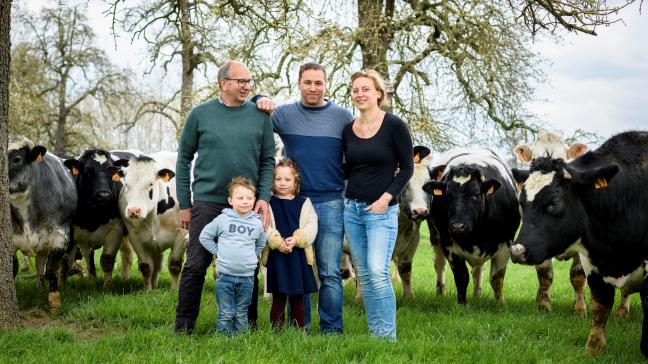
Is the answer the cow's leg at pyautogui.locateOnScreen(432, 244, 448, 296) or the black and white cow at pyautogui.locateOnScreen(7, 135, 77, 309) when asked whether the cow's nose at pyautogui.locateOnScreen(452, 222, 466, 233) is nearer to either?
the cow's leg at pyautogui.locateOnScreen(432, 244, 448, 296)

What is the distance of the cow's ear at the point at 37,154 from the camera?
288 inches

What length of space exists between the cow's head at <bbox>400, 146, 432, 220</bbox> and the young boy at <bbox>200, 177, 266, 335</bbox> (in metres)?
2.61

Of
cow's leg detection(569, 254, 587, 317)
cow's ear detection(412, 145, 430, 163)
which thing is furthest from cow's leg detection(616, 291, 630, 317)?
cow's ear detection(412, 145, 430, 163)

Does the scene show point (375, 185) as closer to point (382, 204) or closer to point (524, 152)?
point (382, 204)

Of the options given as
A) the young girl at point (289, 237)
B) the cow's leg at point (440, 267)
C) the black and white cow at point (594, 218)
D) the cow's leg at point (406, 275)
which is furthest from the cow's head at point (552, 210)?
Answer: the cow's leg at point (440, 267)

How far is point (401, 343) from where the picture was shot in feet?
17.5

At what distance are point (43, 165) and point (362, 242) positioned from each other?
434 centimetres

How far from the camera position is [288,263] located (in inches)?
222

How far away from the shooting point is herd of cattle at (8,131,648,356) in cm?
552

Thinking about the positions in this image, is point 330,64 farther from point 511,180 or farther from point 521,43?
point 511,180

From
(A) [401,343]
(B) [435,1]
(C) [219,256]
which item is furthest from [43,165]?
(B) [435,1]

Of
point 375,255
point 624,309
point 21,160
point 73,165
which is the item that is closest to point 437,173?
point 624,309

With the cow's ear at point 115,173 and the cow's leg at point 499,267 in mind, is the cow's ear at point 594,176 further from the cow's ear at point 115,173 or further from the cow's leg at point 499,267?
the cow's ear at point 115,173

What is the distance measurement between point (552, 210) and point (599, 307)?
112cm
